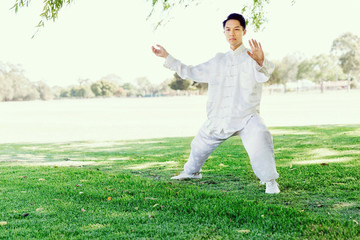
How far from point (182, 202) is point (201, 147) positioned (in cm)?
122

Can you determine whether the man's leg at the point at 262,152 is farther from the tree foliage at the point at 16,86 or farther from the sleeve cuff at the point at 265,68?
the tree foliage at the point at 16,86

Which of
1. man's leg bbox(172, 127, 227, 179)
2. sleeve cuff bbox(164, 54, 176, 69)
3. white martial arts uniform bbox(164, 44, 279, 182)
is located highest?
sleeve cuff bbox(164, 54, 176, 69)

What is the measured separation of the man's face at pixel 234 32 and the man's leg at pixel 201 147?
1.22 meters

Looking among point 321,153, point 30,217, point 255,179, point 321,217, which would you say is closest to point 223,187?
point 255,179

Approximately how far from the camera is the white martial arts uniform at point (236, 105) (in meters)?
4.86

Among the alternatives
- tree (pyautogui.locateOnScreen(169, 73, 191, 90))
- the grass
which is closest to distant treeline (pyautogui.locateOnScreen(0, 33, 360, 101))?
tree (pyautogui.locateOnScreen(169, 73, 191, 90))

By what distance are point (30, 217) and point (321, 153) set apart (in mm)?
5876

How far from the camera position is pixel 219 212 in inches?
158

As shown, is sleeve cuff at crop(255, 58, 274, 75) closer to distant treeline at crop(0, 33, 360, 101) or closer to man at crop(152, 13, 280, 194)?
man at crop(152, 13, 280, 194)

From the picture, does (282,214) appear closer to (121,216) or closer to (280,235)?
(280,235)

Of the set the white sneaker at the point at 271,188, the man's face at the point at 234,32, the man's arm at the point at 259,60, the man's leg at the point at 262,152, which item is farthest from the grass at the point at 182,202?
the man's face at the point at 234,32

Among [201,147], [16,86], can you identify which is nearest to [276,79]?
[16,86]

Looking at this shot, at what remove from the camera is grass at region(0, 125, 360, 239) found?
3.50 m

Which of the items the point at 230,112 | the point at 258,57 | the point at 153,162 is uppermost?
the point at 258,57
